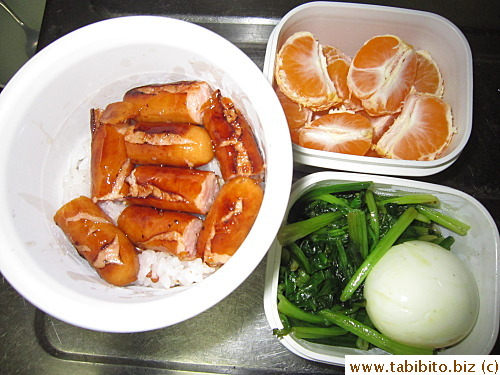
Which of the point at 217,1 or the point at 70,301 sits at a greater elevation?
the point at 217,1

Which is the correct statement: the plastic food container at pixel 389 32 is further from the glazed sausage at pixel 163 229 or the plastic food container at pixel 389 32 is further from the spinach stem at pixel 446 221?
the glazed sausage at pixel 163 229

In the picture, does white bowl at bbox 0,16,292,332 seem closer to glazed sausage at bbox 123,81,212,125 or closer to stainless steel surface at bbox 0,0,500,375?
glazed sausage at bbox 123,81,212,125

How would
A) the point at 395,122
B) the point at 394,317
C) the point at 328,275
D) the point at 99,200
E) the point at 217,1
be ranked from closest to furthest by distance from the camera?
the point at 99,200 < the point at 394,317 < the point at 328,275 < the point at 395,122 < the point at 217,1

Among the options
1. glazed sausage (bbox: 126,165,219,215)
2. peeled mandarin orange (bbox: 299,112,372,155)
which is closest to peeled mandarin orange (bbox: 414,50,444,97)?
peeled mandarin orange (bbox: 299,112,372,155)

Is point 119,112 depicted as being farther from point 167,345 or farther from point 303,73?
point 167,345

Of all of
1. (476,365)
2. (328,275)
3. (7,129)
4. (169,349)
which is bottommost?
(169,349)

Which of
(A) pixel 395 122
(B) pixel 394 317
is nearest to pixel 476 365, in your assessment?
(B) pixel 394 317

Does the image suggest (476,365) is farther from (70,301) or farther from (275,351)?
(70,301)

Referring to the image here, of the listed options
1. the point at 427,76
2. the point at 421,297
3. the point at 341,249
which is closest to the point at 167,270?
the point at 341,249
